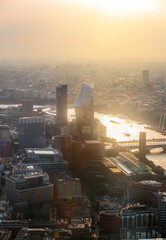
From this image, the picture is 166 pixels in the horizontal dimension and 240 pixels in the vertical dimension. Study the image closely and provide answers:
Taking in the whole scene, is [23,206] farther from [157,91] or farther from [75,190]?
[157,91]

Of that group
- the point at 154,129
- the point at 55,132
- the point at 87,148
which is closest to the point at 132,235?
the point at 87,148

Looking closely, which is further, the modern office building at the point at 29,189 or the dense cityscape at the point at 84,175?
the modern office building at the point at 29,189

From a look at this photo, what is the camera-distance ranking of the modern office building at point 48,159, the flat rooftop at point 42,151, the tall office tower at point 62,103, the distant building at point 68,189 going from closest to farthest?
the distant building at point 68,189 → the modern office building at point 48,159 → the flat rooftop at point 42,151 → the tall office tower at point 62,103

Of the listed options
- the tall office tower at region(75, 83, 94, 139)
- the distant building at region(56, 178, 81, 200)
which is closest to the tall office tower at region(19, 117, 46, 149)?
the tall office tower at region(75, 83, 94, 139)

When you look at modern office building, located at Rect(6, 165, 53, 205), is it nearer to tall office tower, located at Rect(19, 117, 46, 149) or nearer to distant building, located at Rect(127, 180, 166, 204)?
distant building, located at Rect(127, 180, 166, 204)

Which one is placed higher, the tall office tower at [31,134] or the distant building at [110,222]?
the tall office tower at [31,134]

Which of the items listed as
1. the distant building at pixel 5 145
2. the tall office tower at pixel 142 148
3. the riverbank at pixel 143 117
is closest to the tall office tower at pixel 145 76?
the riverbank at pixel 143 117

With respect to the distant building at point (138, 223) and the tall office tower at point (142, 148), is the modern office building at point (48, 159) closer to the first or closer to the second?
the tall office tower at point (142, 148)
